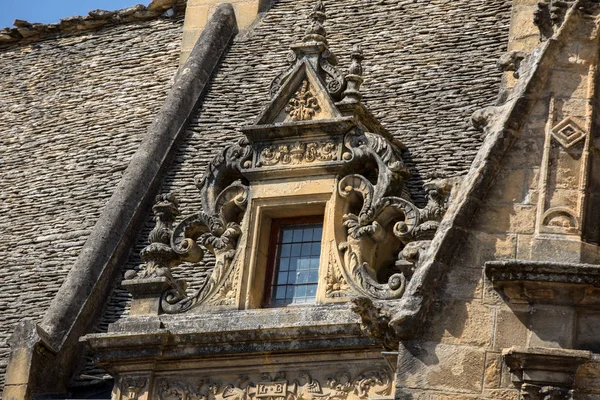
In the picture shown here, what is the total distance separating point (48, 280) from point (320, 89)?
448 cm

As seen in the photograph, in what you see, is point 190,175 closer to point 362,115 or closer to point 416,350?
point 362,115

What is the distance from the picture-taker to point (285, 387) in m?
23.6

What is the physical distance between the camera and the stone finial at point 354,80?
26008 mm

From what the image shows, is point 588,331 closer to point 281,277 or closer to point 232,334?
point 232,334

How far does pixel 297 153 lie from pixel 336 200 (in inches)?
40.4

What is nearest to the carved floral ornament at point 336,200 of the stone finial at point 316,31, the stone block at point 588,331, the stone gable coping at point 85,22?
the stone finial at point 316,31

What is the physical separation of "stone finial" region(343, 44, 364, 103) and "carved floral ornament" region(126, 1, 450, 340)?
1cm

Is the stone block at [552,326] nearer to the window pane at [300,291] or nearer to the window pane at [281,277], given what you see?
the window pane at [300,291]

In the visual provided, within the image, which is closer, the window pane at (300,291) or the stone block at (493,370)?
the stone block at (493,370)

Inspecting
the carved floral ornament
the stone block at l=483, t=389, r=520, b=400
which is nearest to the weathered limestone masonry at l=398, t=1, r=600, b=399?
the stone block at l=483, t=389, r=520, b=400

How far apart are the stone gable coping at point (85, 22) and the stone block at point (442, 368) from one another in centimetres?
1457

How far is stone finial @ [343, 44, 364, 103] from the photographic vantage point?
1024 inches

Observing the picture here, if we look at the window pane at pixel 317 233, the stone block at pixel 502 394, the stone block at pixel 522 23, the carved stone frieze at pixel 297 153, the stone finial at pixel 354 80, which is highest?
the stone block at pixel 522 23

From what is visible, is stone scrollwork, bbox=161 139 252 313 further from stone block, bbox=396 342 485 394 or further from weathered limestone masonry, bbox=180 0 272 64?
weathered limestone masonry, bbox=180 0 272 64
